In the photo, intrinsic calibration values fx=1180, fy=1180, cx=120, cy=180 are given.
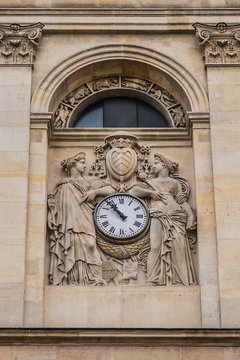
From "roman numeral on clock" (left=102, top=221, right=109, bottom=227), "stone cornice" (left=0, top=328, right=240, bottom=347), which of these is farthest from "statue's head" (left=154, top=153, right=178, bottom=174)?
"stone cornice" (left=0, top=328, right=240, bottom=347)

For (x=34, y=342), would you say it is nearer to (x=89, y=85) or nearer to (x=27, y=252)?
(x=27, y=252)

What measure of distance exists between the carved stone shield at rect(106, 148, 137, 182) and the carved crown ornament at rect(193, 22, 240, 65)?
2.29 metres

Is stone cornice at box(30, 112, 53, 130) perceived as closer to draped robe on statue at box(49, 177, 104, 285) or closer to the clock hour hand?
draped robe on statue at box(49, 177, 104, 285)

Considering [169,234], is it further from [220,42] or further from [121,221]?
[220,42]

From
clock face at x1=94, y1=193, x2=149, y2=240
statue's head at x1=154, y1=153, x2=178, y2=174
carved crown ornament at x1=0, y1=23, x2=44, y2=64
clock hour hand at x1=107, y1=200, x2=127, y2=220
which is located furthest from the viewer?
carved crown ornament at x1=0, y1=23, x2=44, y2=64

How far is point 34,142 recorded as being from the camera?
21.3m

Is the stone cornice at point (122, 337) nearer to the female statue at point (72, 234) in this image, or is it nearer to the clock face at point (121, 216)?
the female statue at point (72, 234)

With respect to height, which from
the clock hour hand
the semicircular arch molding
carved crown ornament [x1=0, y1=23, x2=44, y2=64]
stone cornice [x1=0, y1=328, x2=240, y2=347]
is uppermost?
carved crown ornament [x1=0, y1=23, x2=44, y2=64]

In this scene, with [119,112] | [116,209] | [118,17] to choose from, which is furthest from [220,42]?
[116,209]

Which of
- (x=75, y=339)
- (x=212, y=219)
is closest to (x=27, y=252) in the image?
(x=75, y=339)

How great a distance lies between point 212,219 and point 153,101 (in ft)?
9.91

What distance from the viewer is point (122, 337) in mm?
19125

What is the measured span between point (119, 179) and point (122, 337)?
3.36 metres

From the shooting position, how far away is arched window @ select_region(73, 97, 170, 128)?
22344mm
